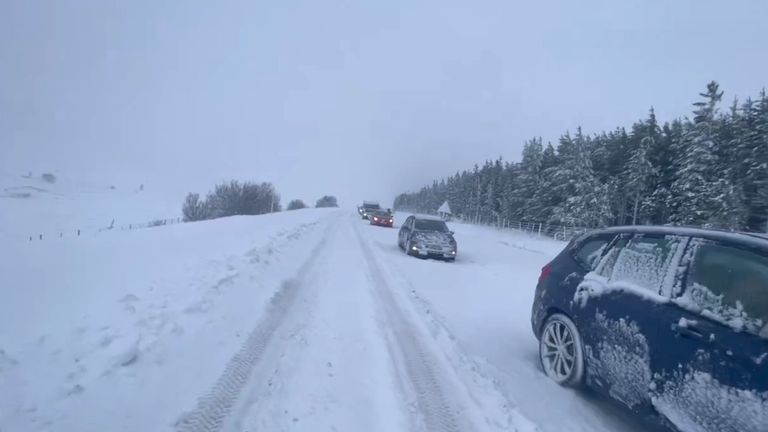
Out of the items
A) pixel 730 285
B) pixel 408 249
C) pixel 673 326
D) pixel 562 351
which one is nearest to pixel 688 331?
pixel 673 326

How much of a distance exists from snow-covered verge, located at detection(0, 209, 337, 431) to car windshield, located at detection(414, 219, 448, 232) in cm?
845

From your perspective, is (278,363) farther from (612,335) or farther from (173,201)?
(173,201)

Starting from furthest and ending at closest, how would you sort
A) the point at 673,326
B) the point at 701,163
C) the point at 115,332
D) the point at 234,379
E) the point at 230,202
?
the point at 230,202
the point at 701,163
the point at 115,332
the point at 234,379
the point at 673,326

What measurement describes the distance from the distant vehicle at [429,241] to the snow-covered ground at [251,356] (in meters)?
6.56

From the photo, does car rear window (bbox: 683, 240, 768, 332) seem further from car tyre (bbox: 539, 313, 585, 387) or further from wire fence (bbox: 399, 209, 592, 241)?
wire fence (bbox: 399, 209, 592, 241)

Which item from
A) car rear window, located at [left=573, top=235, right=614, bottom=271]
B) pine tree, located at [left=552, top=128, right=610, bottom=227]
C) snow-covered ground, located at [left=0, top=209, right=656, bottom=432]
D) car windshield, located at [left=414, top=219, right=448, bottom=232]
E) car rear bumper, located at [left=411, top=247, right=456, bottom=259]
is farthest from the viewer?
pine tree, located at [left=552, top=128, right=610, bottom=227]

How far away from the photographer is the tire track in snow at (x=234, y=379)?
10.6 feet

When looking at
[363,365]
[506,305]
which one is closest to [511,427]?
[363,365]

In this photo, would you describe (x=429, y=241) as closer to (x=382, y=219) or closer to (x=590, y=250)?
(x=590, y=250)

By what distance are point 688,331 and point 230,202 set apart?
6295 centimetres

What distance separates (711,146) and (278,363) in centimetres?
3385

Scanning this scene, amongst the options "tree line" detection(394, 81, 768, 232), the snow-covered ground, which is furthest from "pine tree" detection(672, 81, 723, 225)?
the snow-covered ground

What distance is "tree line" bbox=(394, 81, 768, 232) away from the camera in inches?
990

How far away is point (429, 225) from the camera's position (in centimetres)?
1714
